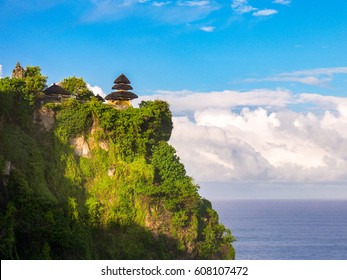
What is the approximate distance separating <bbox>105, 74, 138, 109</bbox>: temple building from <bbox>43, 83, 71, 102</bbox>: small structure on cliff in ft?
19.5

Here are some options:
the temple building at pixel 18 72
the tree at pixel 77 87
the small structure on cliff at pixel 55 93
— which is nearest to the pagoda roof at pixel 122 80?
the tree at pixel 77 87

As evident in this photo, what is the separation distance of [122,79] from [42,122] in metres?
11.0

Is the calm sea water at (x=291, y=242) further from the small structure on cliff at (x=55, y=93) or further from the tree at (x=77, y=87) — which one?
the small structure on cliff at (x=55, y=93)

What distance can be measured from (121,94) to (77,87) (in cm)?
471

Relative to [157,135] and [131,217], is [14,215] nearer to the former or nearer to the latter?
[131,217]

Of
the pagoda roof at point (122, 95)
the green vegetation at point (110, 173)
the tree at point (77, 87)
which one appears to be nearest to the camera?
the green vegetation at point (110, 173)

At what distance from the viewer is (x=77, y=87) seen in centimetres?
5362

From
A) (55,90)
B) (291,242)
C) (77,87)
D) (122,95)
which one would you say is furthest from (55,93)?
(291,242)

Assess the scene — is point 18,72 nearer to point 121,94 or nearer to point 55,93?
point 55,93

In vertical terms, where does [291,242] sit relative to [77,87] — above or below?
below

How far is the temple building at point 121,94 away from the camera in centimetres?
5494

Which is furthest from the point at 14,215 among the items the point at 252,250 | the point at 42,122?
the point at 252,250

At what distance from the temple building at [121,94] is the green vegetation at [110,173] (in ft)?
14.5

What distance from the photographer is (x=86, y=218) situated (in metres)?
46.2
